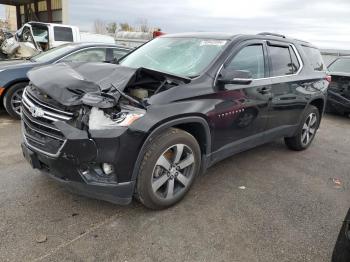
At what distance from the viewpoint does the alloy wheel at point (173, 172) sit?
3.16 m

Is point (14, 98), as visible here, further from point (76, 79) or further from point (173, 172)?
point (173, 172)

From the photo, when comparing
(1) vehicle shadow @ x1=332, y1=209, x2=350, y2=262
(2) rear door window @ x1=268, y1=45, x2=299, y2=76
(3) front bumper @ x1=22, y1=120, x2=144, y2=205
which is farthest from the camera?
(2) rear door window @ x1=268, y1=45, x2=299, y2=76

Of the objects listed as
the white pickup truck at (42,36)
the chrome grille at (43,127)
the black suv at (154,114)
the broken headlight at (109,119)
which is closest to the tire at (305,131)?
the black suv at (154,114)

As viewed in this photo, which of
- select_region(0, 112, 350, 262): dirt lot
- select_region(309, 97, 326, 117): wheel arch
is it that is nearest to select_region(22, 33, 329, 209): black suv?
select_region(0, 112, 350, 262): dirt lot

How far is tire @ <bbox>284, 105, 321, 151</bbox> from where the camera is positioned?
5.25 metres

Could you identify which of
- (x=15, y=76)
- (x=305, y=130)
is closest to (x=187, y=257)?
(x=305, y=130)

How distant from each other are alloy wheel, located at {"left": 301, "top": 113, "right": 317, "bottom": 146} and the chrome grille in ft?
12.9

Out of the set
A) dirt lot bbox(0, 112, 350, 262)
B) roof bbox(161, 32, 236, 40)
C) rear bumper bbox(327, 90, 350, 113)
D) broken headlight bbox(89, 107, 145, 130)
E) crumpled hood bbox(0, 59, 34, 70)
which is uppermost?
roof bbox(161, 32, 236, 40)

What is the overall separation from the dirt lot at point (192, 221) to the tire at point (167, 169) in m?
0.17

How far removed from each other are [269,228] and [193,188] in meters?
1.01

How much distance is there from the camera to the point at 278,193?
12.9 ft

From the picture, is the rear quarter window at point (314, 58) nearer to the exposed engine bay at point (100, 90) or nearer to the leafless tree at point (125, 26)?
the exposed engine bay at point (100, 90)

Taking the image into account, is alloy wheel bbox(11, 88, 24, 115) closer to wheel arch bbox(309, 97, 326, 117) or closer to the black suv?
the black suv

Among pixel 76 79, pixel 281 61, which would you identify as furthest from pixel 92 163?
pixel 281 61
